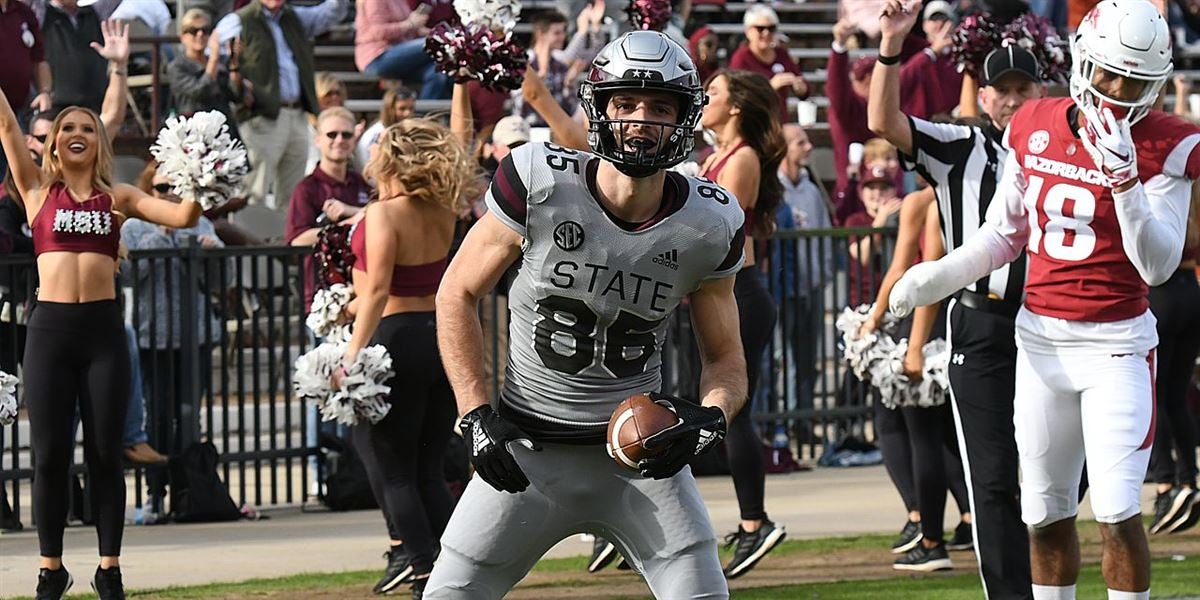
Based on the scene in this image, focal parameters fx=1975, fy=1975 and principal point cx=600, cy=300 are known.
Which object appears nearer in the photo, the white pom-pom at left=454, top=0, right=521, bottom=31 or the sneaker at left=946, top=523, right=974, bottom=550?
the white pom-pom at left=454, top=0, right=521, bottom=31

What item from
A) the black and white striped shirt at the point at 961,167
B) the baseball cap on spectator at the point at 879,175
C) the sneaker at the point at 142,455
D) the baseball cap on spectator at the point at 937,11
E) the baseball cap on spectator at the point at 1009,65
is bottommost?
the sneaker at the point at 142,455

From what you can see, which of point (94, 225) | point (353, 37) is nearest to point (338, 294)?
point (94, 225)

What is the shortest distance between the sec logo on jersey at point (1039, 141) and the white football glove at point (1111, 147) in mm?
343

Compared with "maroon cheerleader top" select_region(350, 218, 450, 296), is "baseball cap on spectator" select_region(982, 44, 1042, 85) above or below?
above

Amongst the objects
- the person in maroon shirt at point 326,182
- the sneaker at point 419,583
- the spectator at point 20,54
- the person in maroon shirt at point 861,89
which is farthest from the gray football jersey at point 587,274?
the person in maroon shirt at point 861,89

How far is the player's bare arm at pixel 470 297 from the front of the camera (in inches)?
189

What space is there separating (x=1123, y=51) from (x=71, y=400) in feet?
13.7

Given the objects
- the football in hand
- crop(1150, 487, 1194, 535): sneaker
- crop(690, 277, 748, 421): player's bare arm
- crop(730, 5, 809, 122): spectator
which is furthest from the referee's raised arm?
crop(730, 5, 809, 122): spectator

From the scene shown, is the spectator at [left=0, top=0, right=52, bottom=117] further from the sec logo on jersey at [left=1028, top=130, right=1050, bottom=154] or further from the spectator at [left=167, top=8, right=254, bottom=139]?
the sec logo on jersey at [left=1028, top=130, right=1050, bottom=154]

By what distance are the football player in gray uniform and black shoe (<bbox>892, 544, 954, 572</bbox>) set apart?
3.89 meters

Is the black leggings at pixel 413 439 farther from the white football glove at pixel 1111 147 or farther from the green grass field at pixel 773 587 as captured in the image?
the white football glove at pixel 1111 147

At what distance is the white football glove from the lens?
5777mm

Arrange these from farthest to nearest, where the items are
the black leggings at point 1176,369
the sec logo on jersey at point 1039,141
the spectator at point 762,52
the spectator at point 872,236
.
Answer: the spectator at point 762,52 → the spectator at point 872,236 → the black leggings at point 1176,369 → the sec logo on jersey at point 1039,141

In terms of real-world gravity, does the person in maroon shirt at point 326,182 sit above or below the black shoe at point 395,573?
above
